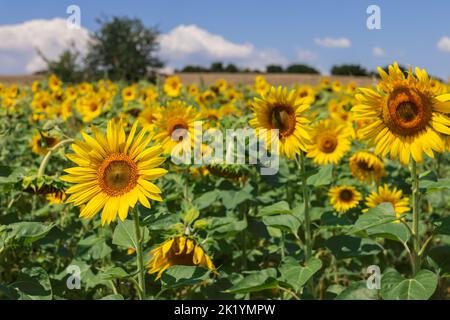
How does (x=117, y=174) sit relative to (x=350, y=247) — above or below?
above

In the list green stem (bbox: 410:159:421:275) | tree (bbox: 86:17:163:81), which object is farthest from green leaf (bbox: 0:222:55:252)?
tree (bbox: 86:17:163:81)

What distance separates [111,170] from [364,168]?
2.18m

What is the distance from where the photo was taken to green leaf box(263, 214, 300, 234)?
2.36m

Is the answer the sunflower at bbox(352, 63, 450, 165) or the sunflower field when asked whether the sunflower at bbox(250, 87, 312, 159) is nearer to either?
the sunflower field

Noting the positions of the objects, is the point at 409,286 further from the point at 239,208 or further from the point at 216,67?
the point at 216,67

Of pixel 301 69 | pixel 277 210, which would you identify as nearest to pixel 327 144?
pixel 277 210

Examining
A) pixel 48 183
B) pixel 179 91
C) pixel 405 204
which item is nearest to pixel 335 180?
pixel 405 204

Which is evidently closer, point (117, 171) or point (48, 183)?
point (117, 171)

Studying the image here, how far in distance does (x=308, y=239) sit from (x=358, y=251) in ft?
0.80

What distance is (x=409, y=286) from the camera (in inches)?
74.8

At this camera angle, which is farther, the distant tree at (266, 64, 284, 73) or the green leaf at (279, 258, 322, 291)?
the distant tree at (266, 64, 284, 73)

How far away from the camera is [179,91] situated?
6.66 meters

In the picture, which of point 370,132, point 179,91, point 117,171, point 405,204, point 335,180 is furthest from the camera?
point 179,91
